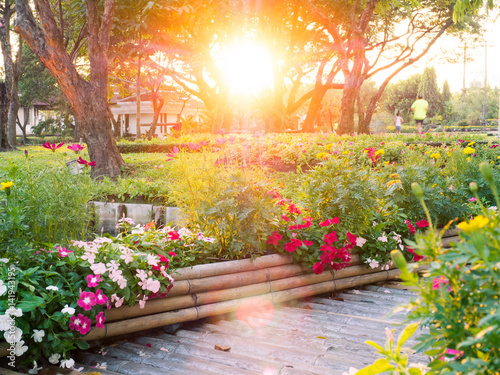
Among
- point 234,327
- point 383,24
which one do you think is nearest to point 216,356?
point 234,327

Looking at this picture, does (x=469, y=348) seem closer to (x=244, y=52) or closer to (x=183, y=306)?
→ (x=183, y=306)

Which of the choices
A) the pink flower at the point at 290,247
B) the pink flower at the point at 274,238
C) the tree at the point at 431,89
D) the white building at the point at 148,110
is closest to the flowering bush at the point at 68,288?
the pink flower at the point at 274,238

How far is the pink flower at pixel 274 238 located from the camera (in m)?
3.63

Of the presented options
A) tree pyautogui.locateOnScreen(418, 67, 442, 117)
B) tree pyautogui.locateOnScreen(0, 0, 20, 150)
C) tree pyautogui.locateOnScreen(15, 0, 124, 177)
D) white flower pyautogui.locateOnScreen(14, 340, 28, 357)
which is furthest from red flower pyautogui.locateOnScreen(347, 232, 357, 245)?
tree pyautogui.locateOnScreen(418, 67, 442, 117)

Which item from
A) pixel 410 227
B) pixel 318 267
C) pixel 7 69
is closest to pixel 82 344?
pixel 318 267

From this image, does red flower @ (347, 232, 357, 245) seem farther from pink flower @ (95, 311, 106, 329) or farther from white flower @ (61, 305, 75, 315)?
white flower @ (61, 305, 75, 315)

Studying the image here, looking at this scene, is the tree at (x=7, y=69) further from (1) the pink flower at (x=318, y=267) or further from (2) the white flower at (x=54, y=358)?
(2) the white flower at (x=54, y=358)

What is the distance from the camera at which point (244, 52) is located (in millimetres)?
17312

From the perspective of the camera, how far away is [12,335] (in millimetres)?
2338

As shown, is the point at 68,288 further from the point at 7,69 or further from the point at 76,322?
the point at 7,69

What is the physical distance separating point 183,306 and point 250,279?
23.5 inches

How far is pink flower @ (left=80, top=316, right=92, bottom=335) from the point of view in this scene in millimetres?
2506

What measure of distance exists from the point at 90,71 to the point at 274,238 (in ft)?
19.8

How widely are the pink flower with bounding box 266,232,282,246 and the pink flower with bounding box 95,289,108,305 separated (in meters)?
1.46
